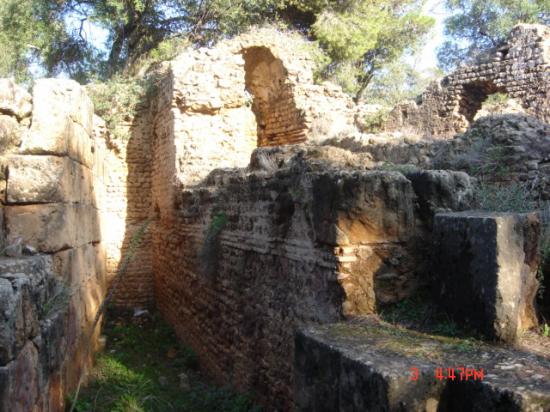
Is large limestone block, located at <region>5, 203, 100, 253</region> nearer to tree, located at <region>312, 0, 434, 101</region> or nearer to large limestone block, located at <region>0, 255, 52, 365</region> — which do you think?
large limestone block, located at <region>0, 255, 52, 365</region>

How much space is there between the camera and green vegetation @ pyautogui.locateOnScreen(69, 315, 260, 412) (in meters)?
5.05

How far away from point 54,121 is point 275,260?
2407 mm

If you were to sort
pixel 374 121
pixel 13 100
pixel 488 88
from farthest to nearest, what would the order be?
pixel 488 88 < pixel 374 121 < pixel 13 100

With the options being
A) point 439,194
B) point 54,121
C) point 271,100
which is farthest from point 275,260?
point 271,100

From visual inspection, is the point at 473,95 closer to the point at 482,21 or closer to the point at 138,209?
the point at 138,209

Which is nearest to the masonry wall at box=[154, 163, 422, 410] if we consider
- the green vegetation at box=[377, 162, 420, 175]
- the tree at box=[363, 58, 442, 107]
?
the green vegetation at box=[377, 162, 420, 175]

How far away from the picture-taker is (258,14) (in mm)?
15609

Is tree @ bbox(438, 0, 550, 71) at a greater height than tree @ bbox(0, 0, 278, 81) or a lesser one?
greater

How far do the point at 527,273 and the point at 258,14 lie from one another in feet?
46.7

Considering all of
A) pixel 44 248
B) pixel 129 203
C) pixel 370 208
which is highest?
pixel 129 203

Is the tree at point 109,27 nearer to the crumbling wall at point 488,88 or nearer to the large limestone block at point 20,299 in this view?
the crumbling wall at point 488,88

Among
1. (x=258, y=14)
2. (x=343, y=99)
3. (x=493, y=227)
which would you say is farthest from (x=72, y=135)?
(x=258, y=14)

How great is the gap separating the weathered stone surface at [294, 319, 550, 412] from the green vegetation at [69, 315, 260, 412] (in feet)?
7.55
